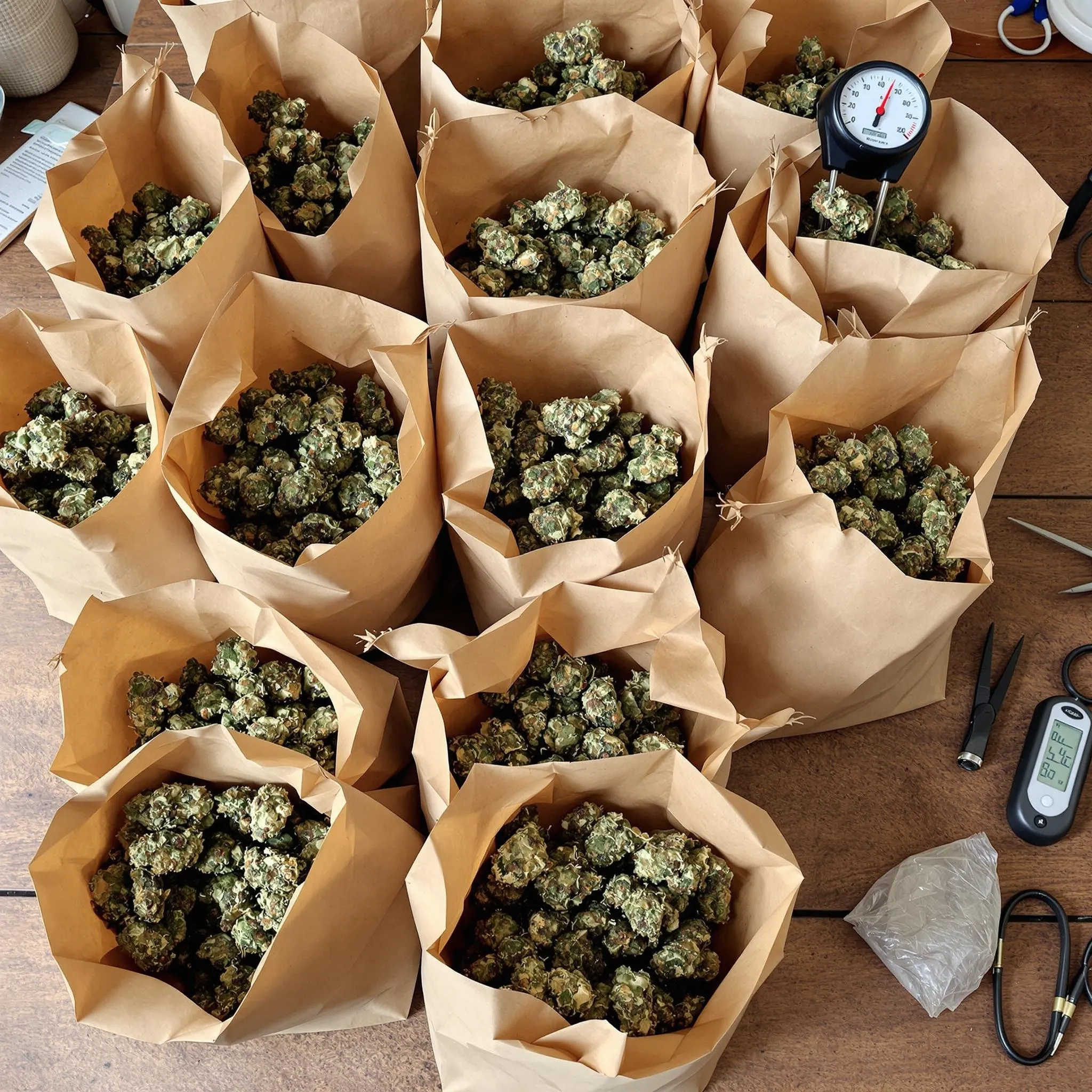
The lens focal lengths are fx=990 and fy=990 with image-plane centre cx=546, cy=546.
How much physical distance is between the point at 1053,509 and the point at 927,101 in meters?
0.52

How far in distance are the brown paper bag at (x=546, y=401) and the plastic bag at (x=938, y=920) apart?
0.40 m

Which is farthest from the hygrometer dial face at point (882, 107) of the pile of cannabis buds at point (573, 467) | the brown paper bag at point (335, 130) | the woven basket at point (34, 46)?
the woven basket at point (34, 46)

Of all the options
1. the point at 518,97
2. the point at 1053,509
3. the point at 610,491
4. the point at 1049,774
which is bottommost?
the point at 1049,774

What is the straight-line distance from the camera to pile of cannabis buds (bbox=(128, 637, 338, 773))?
0.92 m

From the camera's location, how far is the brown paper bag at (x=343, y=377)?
0.92 metres

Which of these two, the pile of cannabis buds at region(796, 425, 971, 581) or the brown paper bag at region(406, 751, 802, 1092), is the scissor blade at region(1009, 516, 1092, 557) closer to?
the pile of cannabis buds at region(796, 425, 971, 581)

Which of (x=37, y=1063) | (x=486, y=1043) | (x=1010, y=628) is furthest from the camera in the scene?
(x=1010, y=628)

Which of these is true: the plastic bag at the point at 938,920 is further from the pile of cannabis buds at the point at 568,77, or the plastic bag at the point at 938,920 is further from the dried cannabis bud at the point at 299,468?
the pile of cannabis buds at the point at 568,77

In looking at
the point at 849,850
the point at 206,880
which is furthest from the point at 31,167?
the point at 849,850

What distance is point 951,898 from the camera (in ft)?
3.26

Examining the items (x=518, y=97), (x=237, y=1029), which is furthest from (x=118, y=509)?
(x=518, y=97)

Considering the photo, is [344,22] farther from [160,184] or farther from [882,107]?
[882,107]

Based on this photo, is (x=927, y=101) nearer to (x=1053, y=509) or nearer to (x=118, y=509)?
(x=1053, y=509)

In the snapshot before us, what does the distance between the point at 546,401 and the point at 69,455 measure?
0.50 m
